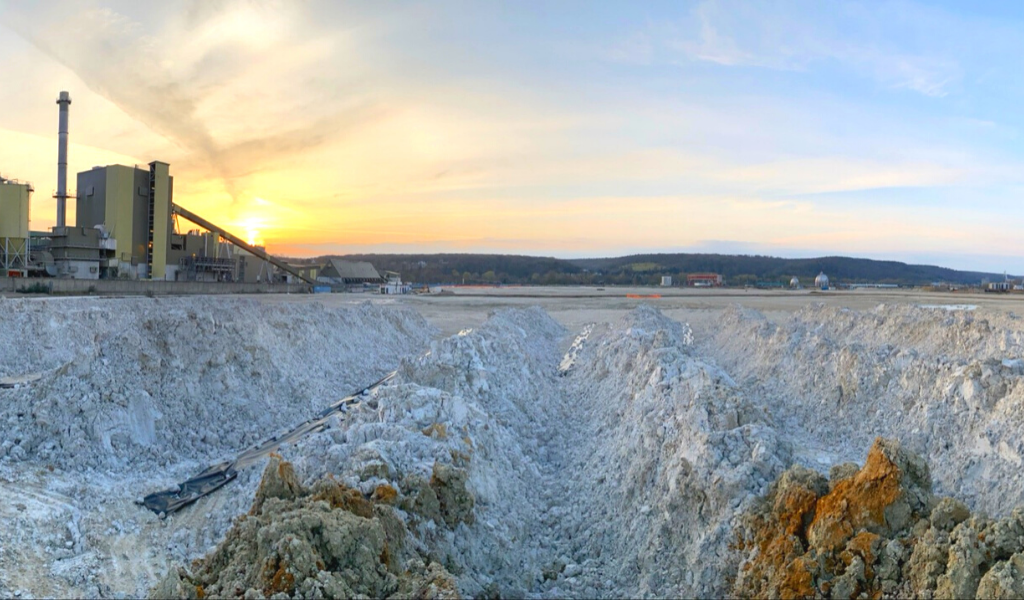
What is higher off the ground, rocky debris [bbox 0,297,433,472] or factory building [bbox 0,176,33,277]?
factory building [bbox 0,176,33,277]

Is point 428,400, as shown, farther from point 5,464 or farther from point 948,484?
point 948,484

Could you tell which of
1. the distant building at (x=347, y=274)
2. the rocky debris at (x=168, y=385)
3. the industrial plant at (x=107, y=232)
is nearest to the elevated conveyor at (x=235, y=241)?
the industrial plant at (x=107, y=232)

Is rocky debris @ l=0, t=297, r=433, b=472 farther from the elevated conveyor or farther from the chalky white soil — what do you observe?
the elevated conveyor

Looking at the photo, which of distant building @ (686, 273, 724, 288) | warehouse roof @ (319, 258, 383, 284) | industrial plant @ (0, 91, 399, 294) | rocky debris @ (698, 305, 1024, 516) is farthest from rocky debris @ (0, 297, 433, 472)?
distant building @ (686, 273, 724, 288)

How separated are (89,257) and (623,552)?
4700cm

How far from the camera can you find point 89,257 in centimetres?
4269

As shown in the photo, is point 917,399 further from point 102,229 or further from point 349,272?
point 349,272

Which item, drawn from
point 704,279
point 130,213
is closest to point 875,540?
point 130,213

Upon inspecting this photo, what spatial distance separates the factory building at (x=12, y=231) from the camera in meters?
41.2

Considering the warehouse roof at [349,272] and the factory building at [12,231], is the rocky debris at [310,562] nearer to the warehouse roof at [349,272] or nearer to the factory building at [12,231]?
the factory building at [12,231]

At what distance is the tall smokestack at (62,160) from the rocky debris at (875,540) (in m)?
52.6

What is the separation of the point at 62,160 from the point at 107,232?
7.51 m

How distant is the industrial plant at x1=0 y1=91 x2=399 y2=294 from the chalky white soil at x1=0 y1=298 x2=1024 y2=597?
2711 cm

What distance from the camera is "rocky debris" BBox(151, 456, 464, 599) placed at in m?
4.60
